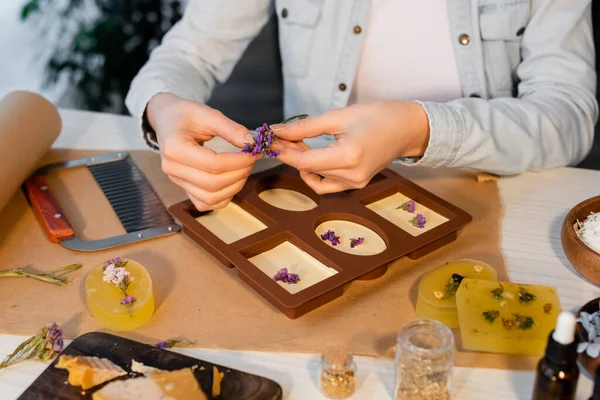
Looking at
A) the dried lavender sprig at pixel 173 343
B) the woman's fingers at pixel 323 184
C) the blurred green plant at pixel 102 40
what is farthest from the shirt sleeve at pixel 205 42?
the blurred green plant at pixel 102 40

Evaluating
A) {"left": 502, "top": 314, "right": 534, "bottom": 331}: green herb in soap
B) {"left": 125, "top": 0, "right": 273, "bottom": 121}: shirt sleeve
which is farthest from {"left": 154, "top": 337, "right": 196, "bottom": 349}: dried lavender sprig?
{"left": 125, "top": 0, "right": 273, "bottom": 121}: shirt sleeve

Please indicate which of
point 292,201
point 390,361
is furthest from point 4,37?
point 390,361

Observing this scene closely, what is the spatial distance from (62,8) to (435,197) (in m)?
1.84

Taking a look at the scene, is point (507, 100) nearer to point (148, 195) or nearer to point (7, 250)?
point (148, 195)

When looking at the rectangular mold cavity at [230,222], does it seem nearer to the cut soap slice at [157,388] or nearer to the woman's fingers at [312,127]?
the woman's fingers at [312,127]

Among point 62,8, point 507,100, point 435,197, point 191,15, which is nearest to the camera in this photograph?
point 435,197

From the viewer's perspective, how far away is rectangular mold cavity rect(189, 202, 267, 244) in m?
1.22

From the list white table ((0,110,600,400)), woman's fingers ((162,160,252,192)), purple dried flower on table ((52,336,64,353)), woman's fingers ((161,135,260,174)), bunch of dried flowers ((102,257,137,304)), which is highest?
woman's fingers ((161,135,260,174))

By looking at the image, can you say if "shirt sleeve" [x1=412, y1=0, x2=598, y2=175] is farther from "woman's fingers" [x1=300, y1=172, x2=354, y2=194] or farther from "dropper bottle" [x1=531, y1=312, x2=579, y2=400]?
"dropper bottle" [x1=531, y1=312, x2=579, y2=400]

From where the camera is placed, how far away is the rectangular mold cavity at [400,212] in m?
1.22

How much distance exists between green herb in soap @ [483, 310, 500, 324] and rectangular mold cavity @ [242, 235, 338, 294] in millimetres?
239

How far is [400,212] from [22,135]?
73 cm

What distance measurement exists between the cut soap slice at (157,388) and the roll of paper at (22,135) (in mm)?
523

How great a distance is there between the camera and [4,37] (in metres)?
2.97
